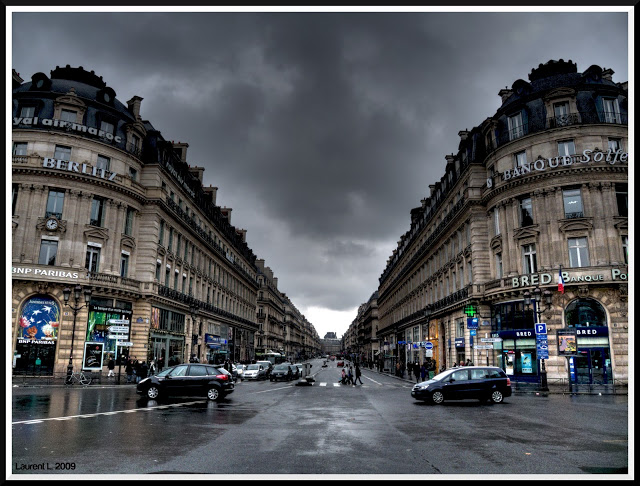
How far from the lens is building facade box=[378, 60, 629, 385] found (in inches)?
1192

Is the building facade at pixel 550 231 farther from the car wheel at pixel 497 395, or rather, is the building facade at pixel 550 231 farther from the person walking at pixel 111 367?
the person walking at pixel 111 367

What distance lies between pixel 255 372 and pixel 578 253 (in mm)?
29548

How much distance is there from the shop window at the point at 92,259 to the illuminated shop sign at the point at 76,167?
578 centimetres

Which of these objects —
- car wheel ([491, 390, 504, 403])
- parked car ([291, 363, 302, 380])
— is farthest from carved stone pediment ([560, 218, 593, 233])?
parked car ([291, 363, 302, 380])

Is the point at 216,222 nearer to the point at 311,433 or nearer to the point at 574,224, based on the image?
the point at 574,224

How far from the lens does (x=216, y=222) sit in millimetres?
59844

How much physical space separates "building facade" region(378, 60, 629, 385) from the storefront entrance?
2.4 inches

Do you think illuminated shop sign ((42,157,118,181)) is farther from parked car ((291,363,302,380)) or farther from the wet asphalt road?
parked car ((291,363,302,380))

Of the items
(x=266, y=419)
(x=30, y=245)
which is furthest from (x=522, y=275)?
(x=30, y=245)

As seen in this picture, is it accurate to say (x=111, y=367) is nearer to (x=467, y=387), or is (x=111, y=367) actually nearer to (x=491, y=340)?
(x=467, y=387)

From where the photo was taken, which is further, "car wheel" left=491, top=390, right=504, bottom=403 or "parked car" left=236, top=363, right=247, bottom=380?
"parked car" left=236, top=363, right=247, bottom=380

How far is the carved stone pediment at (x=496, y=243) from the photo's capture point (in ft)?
117

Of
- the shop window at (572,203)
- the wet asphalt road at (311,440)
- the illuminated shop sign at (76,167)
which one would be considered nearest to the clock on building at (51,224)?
the illuminated shop sign at (76,167)

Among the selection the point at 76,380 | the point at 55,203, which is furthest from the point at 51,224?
the point at 76,380
